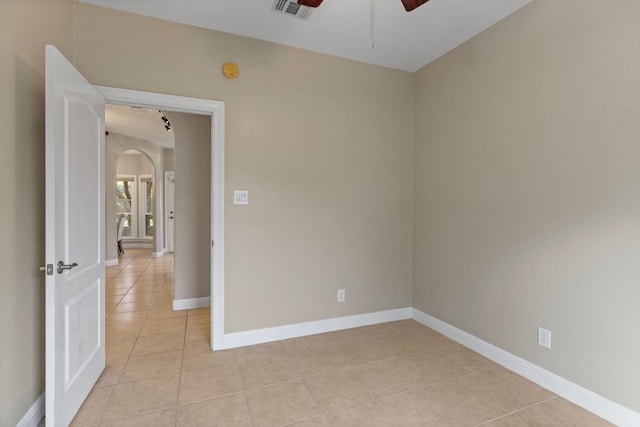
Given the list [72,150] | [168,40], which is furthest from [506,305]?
[168,40]

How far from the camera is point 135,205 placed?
9383mm

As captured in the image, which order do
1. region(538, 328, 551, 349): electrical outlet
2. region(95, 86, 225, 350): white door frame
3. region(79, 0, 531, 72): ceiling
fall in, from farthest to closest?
region(95, 86, 225, 350): white door frame, region(79, 0, 531, 72): ceiling, region(538, 328, 551, 349): electrical outlet

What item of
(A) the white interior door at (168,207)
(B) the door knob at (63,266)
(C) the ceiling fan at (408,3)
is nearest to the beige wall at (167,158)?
(A) the white interior door at (168,207)

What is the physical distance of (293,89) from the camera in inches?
114

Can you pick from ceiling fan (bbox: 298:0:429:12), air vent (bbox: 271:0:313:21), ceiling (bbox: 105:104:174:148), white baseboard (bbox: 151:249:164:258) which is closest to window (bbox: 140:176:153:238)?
white baseboard (bbox: 151:249:164:258)

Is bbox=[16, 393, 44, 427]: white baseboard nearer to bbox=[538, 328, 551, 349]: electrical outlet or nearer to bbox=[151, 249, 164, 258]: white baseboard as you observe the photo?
bbox=[538, 328, 551, 349]: electrical outlet

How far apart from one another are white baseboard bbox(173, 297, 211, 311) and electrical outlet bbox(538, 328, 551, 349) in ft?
11.3

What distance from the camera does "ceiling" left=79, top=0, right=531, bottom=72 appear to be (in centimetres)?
229

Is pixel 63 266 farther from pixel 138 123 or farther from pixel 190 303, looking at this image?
pixel 138 123

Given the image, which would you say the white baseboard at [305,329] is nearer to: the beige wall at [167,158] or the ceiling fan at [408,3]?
the ceiling fan at [408,3]

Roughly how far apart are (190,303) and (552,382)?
361 cm

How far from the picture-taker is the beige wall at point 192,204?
12.4 ft

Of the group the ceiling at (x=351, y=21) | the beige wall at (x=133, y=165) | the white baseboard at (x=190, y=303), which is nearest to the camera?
the ceiling at (x=351, y=21)

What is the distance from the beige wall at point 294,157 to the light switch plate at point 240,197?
0.04 metres
